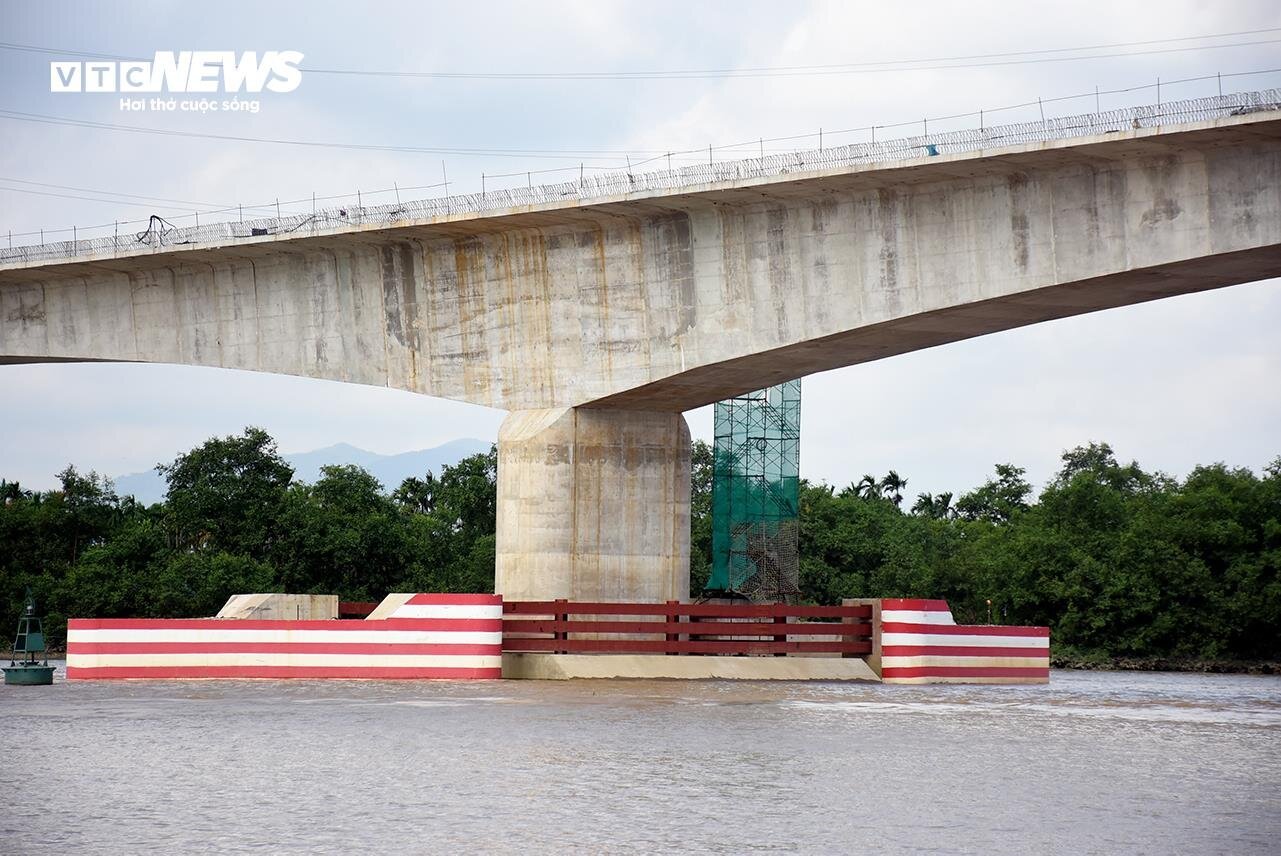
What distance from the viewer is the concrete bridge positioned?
33000 mm

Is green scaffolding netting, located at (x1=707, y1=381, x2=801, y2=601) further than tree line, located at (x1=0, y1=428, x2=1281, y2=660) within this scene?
No

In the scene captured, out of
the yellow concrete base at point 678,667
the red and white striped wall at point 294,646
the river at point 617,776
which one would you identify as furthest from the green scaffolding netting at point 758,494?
the river at point 617,776

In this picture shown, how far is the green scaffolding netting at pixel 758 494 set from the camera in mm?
62531

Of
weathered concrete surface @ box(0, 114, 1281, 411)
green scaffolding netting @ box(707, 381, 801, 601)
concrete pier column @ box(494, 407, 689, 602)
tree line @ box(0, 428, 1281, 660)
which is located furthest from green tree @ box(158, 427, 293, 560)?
concrete pier column @ box(494, 407, 689, 602)

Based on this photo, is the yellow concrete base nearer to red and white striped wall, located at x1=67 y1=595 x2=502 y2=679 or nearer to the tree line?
red and white striped wall, located at x1=67 y1=595 x2=502 y2=679

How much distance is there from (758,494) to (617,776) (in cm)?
5061

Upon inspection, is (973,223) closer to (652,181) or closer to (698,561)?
(652,181)

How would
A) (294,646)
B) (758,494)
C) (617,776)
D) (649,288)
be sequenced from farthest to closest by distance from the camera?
(758,494)
(649,288)
(294,646)
(617,776)

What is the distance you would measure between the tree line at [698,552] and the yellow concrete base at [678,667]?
135 feet

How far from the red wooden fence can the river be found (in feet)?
25.0

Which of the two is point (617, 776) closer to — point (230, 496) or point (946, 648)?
point (946, 648)

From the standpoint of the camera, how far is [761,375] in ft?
132

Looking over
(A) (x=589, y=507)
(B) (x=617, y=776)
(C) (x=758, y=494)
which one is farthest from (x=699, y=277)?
(C) (x=758, y=494)

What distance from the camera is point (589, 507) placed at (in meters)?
39.1
